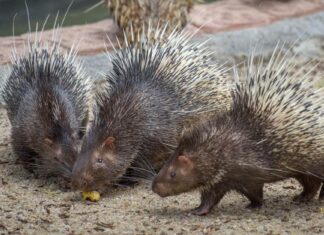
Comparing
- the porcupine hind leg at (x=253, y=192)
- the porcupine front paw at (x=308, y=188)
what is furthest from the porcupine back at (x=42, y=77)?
the porcupine front paw at (x=308, y=188)

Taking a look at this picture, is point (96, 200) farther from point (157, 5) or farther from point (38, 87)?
point (157, 5)

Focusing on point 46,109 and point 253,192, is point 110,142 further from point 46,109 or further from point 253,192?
point 253,192

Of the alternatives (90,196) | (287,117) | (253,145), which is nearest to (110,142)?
(90,196)

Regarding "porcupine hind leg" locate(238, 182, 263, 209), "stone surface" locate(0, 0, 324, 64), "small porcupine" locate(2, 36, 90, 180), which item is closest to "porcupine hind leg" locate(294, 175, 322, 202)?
"porcupine hind leg" locate(238, 182, 263, 209)

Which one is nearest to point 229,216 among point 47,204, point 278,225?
point 278,225

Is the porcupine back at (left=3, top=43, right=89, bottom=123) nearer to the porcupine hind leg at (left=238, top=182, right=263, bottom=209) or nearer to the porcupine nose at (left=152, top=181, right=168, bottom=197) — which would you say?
the porcupine nose at (left=152, top=181, right=168, bottom=197)

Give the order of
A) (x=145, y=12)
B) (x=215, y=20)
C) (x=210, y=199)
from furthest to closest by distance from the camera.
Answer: (x=215, y=20), (x=145, y=12), (x=210, y=199)
